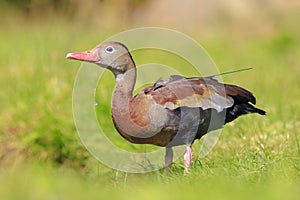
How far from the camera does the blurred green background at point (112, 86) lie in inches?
158

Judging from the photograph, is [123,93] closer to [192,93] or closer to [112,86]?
[192,93]

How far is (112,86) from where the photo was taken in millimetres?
7734

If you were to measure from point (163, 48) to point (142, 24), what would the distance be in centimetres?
213

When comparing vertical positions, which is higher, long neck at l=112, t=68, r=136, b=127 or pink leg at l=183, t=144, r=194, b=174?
long neck at l=112, t=68, r=136, b=127

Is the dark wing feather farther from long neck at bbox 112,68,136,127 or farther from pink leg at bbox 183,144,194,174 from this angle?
pink leg at bbox 183,144,194,174

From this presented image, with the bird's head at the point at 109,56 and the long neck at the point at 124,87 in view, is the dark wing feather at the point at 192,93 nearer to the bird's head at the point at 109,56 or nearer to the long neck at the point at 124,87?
the long neck at the point at 124,87

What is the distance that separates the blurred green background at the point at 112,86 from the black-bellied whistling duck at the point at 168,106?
25 centimetres

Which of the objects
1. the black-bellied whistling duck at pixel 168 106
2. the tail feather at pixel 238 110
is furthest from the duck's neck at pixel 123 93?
the tail feather at pixel 238 110

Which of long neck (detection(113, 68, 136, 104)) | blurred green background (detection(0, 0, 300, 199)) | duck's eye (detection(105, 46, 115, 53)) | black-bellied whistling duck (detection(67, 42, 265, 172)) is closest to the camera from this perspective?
blurred green background (detection(0, 0, 300, 199))

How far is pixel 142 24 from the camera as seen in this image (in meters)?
12.8

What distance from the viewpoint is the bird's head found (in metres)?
5.14

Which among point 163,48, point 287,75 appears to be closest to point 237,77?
point 287,75

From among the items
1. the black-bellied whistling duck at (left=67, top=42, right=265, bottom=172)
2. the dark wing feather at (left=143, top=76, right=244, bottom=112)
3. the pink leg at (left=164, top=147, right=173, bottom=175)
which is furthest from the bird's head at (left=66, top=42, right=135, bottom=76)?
the pink leg at (left=164, top=147, right=173, bottom=175)

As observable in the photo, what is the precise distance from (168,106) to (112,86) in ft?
9.37
